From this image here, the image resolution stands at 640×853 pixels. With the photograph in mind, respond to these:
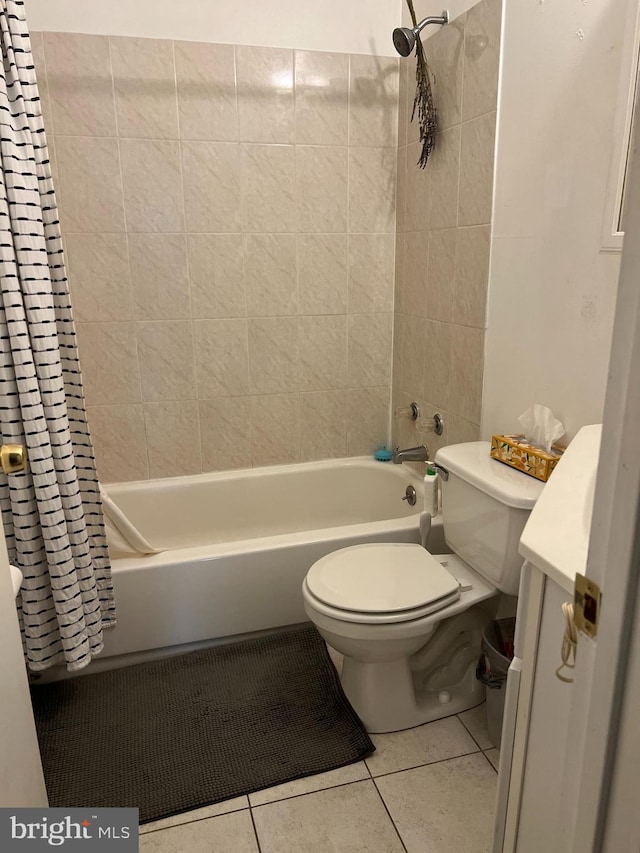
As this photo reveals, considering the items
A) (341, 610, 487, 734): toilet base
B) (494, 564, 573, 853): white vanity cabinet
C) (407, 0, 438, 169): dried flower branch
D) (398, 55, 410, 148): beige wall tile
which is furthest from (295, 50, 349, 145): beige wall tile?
(494, 564, 573, 853): white vanity cabinet

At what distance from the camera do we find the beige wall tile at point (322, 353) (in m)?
2.59

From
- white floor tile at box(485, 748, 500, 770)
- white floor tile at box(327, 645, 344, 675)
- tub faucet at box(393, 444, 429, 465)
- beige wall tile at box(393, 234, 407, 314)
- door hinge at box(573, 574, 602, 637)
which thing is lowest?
white floor tile at box(485, 748, 500, 770)

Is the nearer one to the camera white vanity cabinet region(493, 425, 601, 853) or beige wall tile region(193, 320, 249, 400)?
white vanity cabinet region(493, 425, 601, 853)

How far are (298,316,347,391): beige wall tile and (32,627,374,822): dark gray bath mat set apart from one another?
42.5 inches

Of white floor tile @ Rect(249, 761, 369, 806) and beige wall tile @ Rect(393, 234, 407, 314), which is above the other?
beige wall tile @ Rect(393, 234, 407, 314)

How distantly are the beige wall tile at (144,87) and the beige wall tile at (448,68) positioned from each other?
0.93m

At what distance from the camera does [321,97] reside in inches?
93.4

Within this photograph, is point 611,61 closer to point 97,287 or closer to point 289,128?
point 289,128

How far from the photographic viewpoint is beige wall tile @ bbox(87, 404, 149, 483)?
2.45 metres

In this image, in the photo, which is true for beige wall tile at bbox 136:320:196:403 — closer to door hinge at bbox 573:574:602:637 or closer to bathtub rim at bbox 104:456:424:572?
bathtub rim at bbox 104:456:424:572

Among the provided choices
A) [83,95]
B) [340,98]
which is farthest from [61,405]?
[340,98]

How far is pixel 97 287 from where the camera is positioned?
2.33 m

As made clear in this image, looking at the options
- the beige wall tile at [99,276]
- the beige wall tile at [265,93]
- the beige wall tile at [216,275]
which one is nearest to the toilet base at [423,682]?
the beige wall tile at [216,275]

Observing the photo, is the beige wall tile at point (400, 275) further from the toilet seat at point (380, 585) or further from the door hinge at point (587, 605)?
the door hinge at point (587, 605)
